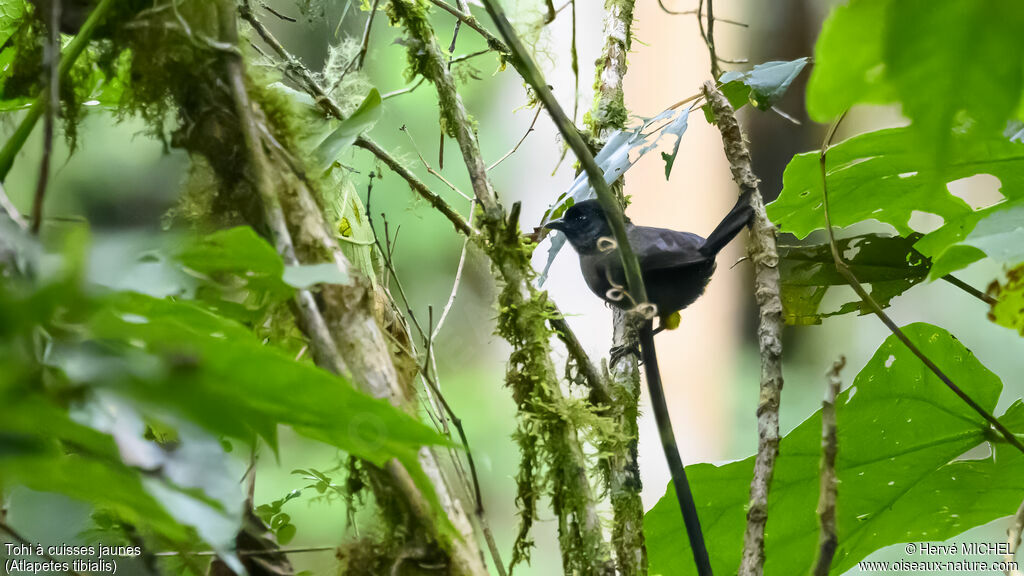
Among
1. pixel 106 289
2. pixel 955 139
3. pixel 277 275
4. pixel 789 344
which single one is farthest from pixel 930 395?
pixel 789 344

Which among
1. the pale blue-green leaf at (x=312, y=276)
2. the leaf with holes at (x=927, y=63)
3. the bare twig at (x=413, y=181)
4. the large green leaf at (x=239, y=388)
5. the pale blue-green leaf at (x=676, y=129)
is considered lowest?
the large green leaf at (x=239, y=388)

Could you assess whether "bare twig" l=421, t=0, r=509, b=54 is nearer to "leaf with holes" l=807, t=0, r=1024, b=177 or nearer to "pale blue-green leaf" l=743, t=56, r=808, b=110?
"pale blue-green leaf" l=743, t=56, r=808, b=110

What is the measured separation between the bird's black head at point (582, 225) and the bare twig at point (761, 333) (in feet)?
1.78

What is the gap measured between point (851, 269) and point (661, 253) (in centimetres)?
37

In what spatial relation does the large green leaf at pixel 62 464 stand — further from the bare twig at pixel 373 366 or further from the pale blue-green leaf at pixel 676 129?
the pale blue-green leaf at pixel 676 129

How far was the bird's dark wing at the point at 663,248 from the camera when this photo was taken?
1390mm

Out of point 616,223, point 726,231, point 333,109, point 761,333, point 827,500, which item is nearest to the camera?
point 827,500

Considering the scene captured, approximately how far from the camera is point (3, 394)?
11.1 inches

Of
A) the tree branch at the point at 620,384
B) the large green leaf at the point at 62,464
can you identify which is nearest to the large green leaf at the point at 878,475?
the tree branch at the point at 620,384

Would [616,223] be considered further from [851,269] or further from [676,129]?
[851,269]

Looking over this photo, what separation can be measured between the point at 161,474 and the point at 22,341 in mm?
77

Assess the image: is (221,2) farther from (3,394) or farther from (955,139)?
(955,139)

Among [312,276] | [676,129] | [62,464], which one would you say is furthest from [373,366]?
[676,129]

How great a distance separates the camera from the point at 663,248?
1425mm
